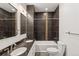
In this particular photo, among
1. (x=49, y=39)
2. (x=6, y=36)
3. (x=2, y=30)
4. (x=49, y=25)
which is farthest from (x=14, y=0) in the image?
(x=49, y=39)

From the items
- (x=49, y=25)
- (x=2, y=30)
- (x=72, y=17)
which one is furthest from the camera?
(x=49, y=25)

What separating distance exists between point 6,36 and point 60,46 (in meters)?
1.61

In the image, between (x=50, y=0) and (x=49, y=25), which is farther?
(x=49, y=25)

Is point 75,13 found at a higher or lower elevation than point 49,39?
higher

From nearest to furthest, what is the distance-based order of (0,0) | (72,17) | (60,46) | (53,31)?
(0,0) < (72,17) < (60,46) < (53,31)

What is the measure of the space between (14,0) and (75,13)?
1.30 meters

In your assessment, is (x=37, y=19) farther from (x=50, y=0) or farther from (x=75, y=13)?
(x=50, y=0)

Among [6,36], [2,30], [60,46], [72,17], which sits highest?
[72,17]

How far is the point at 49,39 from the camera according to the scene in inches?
136

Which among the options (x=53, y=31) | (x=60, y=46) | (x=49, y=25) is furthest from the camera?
(x=53, y=31)

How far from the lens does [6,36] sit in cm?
174

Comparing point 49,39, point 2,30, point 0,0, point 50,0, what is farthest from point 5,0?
point 49,39

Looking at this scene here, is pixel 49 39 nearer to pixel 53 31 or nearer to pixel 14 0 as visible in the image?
pixel 53 31

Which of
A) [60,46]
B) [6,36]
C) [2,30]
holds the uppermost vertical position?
[2,30]
